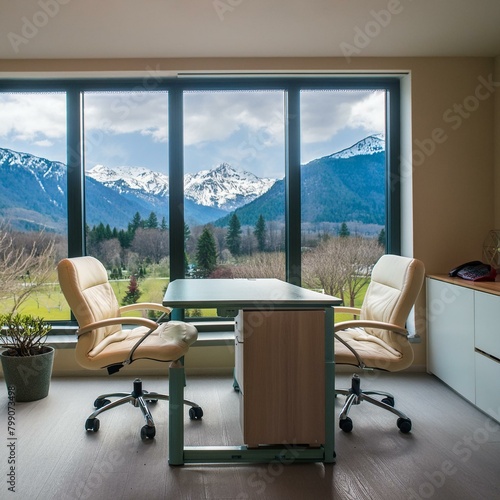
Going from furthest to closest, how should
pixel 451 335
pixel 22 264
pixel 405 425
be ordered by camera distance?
pixel 22 264, pixel 451 335, pixel 405 425

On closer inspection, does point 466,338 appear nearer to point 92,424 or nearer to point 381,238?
point 381,238

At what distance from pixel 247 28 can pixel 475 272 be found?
2.47 meters

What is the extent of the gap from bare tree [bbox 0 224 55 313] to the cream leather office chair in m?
2.69

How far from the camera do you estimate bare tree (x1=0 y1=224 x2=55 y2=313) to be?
148 inches

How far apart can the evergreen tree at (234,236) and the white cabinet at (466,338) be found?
1685mm

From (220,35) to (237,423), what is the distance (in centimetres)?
279

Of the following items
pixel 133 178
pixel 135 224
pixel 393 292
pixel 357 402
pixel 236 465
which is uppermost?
pixel 133 178

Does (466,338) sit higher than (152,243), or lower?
lower

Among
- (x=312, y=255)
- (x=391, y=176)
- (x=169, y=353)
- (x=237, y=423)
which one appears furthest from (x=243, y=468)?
(x=391, y=176)

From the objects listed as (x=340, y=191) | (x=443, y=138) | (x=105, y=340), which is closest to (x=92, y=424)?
(x=105, y=340)

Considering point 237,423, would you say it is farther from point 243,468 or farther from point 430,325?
point 430,325

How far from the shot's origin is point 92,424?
255 cm

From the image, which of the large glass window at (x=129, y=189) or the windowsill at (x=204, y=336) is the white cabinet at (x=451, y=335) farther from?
the large glass window at (x=129, y=189)

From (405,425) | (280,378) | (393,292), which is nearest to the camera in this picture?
(280,378)
